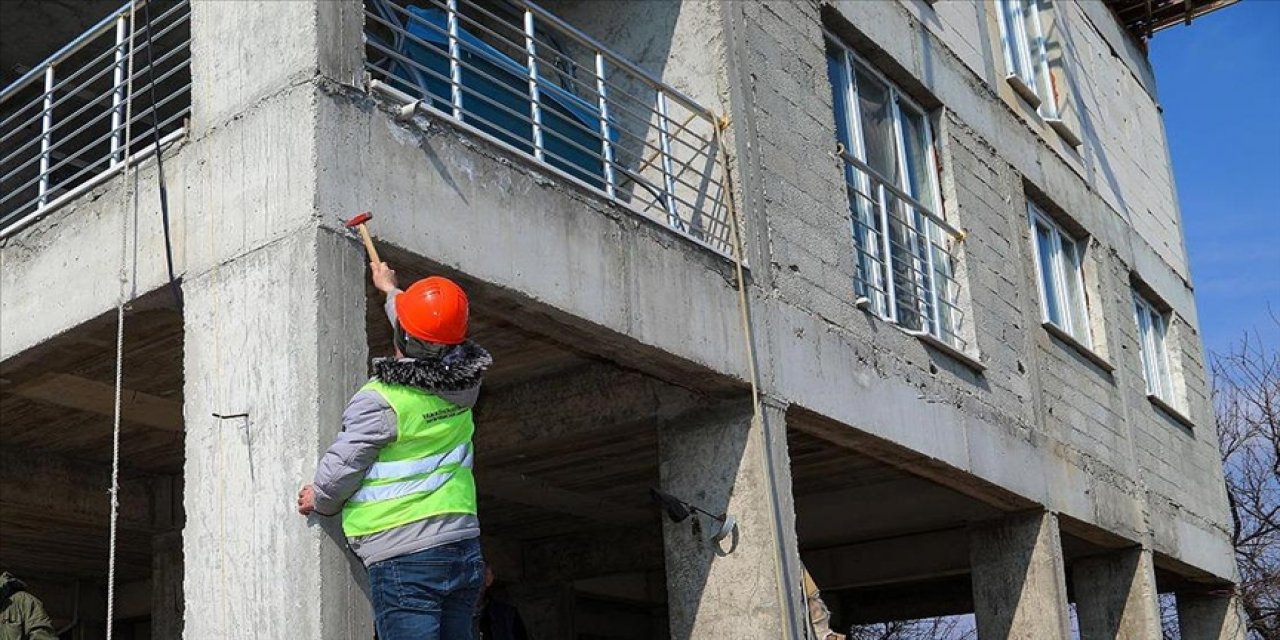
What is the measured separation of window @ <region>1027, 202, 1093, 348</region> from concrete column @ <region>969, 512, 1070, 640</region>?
2216 millimetres

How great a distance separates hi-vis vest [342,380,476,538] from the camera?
5648 millimetres

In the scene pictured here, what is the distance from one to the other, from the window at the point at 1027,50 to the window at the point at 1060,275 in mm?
1212

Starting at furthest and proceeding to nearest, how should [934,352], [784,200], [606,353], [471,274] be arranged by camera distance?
[934,352]
[784,200]
[606,353]
[471,274]

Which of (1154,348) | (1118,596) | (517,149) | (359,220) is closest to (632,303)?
(517,149)

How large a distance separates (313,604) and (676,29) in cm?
518

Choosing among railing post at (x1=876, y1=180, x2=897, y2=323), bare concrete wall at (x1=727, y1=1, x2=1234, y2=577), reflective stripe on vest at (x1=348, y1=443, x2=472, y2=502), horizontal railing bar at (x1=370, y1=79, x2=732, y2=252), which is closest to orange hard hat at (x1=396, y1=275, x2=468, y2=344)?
reflective stripe on vest at (x1=348, y1=443, x2=472, y2=502)

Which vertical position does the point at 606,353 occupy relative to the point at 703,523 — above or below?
above

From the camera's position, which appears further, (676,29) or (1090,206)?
(1090,206)

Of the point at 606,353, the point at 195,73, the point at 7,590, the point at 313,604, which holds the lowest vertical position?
the point at 313,604

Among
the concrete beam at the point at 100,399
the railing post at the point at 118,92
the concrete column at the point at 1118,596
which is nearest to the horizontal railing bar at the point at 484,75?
the railing post at the point at 118,92

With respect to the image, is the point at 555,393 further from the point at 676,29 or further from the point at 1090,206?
the point at 1090,206

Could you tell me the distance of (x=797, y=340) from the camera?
386 inches

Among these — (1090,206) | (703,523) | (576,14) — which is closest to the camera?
(703,523)

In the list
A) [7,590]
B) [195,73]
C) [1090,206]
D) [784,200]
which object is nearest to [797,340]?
[784,200]
